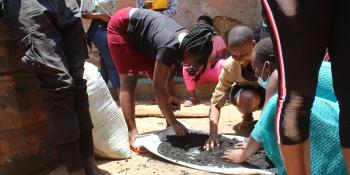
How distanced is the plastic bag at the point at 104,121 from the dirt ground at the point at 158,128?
92 mm

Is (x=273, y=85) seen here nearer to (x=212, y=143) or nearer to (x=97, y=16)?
(x=212, y=143)

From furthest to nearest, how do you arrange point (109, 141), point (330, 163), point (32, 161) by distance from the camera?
1. point (109, 141)
2. point (32, 161)
3. point (330, 163)

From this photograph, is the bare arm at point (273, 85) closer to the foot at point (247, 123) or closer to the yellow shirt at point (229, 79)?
the yellow shirt at point (229, 79)

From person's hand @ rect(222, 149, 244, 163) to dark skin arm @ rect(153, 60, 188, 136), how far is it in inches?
19.5

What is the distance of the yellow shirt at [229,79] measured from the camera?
3709mm

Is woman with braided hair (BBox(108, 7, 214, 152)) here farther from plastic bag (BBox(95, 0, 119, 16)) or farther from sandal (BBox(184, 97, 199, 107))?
sandal (BBox(184, 97, 199, 107))

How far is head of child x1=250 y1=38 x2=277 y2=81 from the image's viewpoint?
2859mm

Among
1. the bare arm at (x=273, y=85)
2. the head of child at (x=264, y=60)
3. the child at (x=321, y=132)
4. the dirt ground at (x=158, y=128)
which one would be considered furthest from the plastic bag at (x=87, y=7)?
the child at (x=321, y=132)

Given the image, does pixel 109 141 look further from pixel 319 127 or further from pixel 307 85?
pixel 307 85

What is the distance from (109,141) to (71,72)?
750 mm

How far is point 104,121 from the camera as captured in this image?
10.3ft

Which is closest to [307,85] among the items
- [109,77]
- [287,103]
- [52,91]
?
[287,103]

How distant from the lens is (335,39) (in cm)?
162

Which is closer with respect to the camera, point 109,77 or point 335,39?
point 335,39
